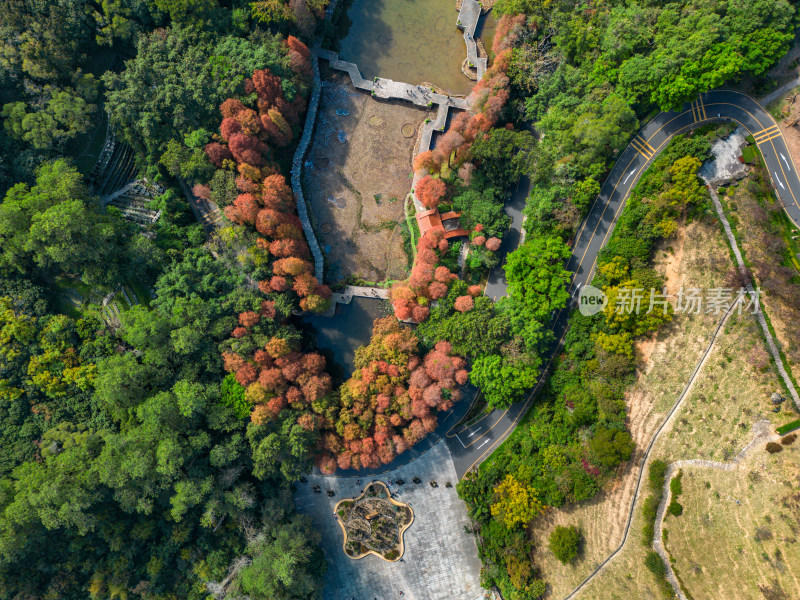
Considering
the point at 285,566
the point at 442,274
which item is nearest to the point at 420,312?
the point at 442,274

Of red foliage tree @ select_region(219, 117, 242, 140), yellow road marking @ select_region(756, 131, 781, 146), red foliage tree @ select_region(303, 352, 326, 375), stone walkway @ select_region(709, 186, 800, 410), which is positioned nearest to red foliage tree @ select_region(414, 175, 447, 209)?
red foliage tree @ select_region(219, 117, 242, 140)

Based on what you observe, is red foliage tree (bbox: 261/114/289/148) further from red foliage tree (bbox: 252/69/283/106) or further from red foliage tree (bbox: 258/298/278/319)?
red foliage tree (bbox: 258/298/278/319)

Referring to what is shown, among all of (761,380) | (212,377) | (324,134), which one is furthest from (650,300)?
(212,377)

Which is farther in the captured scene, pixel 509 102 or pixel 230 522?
pixel 509 102

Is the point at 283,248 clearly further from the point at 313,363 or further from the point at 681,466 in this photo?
Answer: the point at 681,466

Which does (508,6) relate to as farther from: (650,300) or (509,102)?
(650,300)
